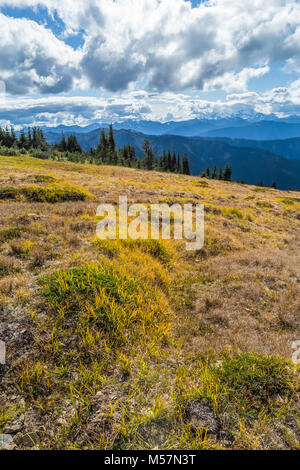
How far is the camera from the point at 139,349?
411 centimetres

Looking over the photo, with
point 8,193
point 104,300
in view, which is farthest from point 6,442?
point 8,193

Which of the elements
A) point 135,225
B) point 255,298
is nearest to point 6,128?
point 135,225

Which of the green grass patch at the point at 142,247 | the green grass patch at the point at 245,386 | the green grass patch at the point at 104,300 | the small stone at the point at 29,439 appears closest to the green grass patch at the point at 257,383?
the green grass patch at the point at 245,386

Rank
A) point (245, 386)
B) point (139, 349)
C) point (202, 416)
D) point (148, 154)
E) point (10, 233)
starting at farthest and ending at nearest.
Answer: point (148, 154)
point (10, 233)
point (139, 349)
point (245, 386)
point (202, 416)

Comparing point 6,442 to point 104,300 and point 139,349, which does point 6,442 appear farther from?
point 104,300

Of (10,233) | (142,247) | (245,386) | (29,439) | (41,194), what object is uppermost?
(41,194)

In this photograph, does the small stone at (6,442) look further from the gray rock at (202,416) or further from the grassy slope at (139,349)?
the gray rock at (202,416)

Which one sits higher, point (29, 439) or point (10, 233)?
point (10, 233)

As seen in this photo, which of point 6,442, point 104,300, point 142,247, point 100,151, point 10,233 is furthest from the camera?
point 100,151

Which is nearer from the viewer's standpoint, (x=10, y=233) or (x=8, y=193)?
(x=10, y=233)

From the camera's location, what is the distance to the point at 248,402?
3139mm

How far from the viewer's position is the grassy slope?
2.87 meters

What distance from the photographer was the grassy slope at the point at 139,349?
9.41 feet

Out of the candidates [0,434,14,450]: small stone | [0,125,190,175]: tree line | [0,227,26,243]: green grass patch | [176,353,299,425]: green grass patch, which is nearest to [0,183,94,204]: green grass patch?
[0,227,26,243]: green grass patch
